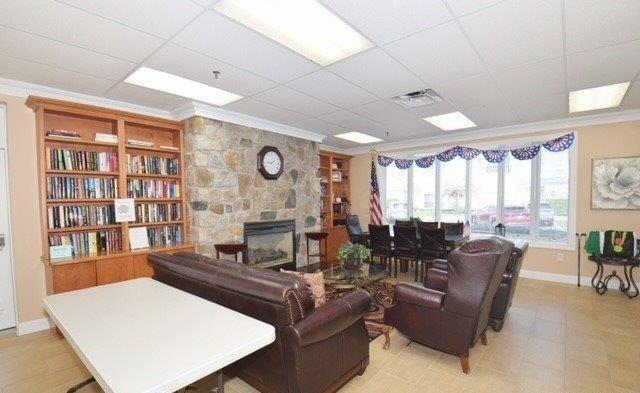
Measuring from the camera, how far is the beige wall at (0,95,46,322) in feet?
10.5

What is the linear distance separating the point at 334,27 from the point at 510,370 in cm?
306

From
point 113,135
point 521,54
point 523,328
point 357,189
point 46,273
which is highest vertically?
point 521,54

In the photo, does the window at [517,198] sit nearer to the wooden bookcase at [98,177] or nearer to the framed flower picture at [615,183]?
the framed flower picture at [615,183]

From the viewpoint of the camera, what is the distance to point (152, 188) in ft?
13.4

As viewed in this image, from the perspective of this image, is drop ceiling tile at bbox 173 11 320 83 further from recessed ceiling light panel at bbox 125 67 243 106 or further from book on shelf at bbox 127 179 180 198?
book on shelf at bbox 127 179 180 198

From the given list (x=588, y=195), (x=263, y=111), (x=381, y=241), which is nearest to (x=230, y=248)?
(x=263, y=111)

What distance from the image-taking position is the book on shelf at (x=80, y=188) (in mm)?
3325

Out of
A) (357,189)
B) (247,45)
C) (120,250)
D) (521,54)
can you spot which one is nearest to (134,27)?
(247,45)

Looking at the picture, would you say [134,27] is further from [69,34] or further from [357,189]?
[357,189]

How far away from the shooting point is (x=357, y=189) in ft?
24.7

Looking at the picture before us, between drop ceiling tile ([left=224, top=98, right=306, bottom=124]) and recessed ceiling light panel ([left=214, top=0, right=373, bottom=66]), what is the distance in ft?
4.92

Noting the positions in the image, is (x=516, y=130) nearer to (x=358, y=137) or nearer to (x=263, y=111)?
(x=358, y=137)

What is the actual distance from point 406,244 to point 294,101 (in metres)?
2.99

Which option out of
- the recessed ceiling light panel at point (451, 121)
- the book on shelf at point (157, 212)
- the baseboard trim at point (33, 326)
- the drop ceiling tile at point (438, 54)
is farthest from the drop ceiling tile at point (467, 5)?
the baseboard trim at point (33, 326)
